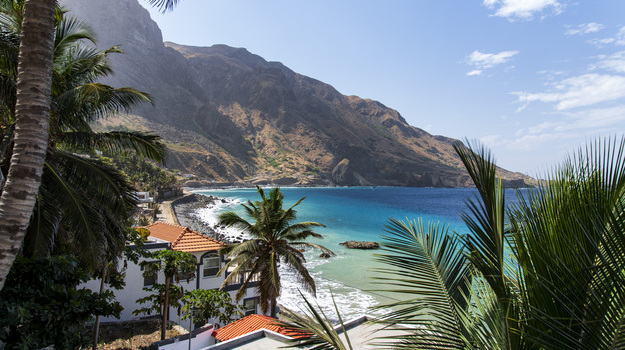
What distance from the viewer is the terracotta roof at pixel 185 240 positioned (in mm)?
16875

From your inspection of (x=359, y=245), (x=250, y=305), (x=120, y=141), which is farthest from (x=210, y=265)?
(x=359, y=245)

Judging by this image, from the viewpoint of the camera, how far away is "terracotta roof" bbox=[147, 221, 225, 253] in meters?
16.9

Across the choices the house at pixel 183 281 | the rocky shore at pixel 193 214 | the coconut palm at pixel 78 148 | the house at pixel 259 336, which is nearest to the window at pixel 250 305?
the house at pixel 183 281

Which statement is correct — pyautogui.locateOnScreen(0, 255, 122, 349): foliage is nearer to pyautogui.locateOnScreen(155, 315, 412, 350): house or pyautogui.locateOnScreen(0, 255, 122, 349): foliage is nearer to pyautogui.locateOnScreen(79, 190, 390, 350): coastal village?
pyautogui.locateOnScreen(155, 315, 412, 350): house

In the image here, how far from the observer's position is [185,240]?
57.5 feet

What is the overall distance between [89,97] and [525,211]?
7881 millimetres

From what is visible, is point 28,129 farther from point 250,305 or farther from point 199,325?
point 250,305

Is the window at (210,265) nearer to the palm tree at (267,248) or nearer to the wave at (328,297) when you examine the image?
the palm tree at (267,248)

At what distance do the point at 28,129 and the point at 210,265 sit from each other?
44.6ft

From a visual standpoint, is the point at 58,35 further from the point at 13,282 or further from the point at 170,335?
the point at 170,335

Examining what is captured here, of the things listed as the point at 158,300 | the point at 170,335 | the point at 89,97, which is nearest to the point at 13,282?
the point at 89,97

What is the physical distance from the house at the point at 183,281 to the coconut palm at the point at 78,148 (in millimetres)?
7063

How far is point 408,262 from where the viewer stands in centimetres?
340

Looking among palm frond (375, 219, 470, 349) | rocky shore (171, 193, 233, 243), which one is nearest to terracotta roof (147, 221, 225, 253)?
palm frond (375, 219, 470, 349)
